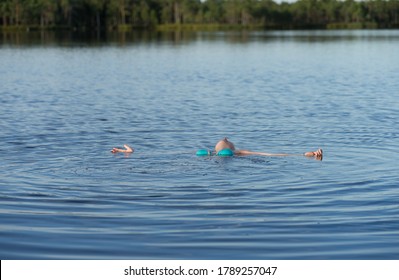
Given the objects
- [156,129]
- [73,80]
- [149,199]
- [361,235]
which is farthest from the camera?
[73,80]

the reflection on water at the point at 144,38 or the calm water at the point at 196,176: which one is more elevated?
the calm water at the point at 196,176

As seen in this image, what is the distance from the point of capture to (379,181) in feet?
53.9

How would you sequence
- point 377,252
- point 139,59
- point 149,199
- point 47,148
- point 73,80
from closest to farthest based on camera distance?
point 377,252 < point 149,199 < point 47,148 < point 73,80 < point 139,59

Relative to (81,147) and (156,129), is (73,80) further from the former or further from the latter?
(81,147)

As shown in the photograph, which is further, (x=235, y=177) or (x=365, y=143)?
(x=365, y=143)

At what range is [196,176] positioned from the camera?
1677cm

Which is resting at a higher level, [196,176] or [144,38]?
[196,176]

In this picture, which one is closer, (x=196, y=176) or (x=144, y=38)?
(x=196, y=176)

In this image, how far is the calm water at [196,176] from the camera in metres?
12.0

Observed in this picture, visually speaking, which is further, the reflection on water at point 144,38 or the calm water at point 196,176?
the reflection on water at point 144,38

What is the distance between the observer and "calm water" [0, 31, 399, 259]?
12000 millimetres

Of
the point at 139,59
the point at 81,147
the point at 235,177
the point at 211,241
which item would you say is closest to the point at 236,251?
the point at 211,241

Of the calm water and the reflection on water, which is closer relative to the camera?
the calm water

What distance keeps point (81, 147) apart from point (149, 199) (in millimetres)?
6843
